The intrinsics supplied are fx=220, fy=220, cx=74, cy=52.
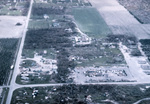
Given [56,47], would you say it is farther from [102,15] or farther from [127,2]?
[127,2]

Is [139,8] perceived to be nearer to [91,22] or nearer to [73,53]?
[91,22]

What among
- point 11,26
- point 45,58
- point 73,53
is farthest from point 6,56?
point 11,26

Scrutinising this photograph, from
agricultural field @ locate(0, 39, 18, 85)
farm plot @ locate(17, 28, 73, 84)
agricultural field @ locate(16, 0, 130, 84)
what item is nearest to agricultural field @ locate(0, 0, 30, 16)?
agricultural field @ locate(16, 0, 130, 84)

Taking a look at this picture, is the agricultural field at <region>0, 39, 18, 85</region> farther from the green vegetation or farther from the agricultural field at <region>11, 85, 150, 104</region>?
the green vegetation

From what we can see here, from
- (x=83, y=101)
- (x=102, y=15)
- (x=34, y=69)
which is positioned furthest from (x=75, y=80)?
(x=102, y=15)

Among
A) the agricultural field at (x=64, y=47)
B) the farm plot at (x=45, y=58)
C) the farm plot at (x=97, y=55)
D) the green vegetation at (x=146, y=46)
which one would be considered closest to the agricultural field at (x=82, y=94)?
the agricultural field at (x=64, y=47)

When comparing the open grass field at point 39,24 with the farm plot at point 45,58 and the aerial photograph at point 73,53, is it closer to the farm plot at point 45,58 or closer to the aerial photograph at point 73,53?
the aerial photograph at point 73,53
